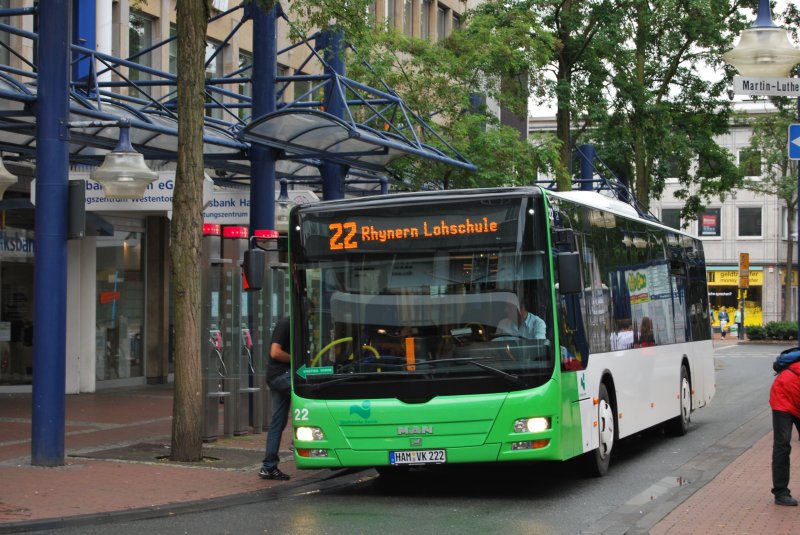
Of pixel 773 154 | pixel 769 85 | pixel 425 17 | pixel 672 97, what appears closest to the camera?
pixel 769 85

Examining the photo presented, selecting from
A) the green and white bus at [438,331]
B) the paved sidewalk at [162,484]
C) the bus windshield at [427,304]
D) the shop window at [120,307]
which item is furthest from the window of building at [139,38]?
the bus windshield at [427,304]

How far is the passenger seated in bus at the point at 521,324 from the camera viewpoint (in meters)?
11.4

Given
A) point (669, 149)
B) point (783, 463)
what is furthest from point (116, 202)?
point (669, 149)

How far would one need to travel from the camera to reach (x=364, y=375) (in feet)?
38.1

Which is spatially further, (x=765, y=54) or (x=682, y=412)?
(x=682, y=412)

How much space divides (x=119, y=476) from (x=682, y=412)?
27.8 feet

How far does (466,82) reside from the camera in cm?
2666

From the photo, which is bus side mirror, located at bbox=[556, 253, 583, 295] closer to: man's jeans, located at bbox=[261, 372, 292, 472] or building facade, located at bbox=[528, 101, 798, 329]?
man's jeans, located at bbox=[261, 372, 292, 472]

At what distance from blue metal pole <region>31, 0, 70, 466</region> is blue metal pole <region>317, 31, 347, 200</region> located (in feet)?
18.2

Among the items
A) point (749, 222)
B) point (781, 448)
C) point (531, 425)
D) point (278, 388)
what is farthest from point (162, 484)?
point (749, 222)

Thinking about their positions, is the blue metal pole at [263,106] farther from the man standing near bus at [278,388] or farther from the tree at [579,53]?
the tree at [579,53]

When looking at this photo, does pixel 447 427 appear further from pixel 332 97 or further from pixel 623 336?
pixel 332 97

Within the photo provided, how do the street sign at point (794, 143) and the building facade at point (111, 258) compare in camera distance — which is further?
the building facade at point (111, 258)

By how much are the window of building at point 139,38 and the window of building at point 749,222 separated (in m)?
58.8
